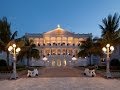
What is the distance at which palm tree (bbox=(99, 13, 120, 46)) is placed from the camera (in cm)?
4650

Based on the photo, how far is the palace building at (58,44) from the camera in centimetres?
11975

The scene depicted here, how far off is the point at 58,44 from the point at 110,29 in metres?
92.4

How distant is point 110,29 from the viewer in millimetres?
47812

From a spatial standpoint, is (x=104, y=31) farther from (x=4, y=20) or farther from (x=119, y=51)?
(x=119, y=51)

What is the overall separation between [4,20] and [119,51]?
35434mm

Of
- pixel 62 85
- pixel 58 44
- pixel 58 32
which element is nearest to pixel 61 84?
pixel 62 85

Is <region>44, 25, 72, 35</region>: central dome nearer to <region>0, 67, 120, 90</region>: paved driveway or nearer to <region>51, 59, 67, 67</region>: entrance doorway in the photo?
<region>51, 59, 67, 67</region>: entrance doorway

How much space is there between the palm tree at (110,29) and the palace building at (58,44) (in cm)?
6918

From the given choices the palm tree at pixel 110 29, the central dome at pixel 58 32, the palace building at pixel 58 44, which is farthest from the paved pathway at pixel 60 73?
the central dome at pixel 58 32

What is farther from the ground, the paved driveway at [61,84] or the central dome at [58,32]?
the central dome at [58,32]

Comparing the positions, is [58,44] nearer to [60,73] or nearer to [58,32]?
[58,32]

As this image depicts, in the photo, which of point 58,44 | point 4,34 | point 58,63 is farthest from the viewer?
point 58,44

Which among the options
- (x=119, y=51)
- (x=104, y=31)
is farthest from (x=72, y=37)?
(x=104, y=31)

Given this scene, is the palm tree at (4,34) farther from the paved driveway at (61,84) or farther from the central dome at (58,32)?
the central dome at (58,32)
